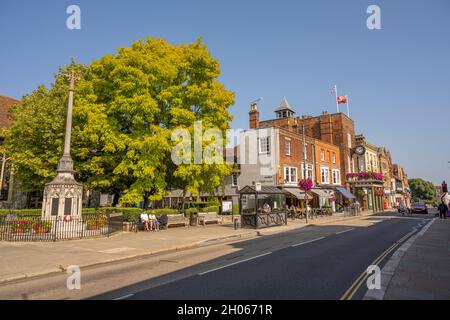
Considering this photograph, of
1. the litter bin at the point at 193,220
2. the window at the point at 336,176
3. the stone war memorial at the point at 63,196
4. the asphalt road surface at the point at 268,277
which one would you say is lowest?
the asphalt road surface at the point at 268,277

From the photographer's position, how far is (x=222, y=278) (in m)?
7.79

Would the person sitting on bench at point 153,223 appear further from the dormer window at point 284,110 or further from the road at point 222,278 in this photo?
the dormer window at point 284,110

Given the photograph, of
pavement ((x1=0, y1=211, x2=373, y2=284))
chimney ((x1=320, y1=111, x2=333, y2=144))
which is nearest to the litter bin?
pavement ((x1=0, y1=211, x2=373, y2=284))

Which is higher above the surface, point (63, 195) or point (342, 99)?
point (342, 99)

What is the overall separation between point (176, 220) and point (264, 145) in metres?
16.6

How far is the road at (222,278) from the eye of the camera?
6.57 m

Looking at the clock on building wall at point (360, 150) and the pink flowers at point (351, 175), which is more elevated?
the clock on building wall at point (360, 150)

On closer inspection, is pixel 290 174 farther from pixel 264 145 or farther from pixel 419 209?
pixel 419 209

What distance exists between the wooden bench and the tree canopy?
1856 millimetres

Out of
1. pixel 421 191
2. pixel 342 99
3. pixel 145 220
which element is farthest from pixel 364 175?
pixel 421 191

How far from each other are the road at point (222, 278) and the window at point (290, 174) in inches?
968

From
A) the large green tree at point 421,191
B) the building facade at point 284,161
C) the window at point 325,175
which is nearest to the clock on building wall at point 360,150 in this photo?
the building facade at point 284,161

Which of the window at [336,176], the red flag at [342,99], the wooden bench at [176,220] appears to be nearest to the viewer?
the wooden bench at [176,220]

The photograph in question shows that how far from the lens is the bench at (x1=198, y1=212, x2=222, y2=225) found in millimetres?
25422
